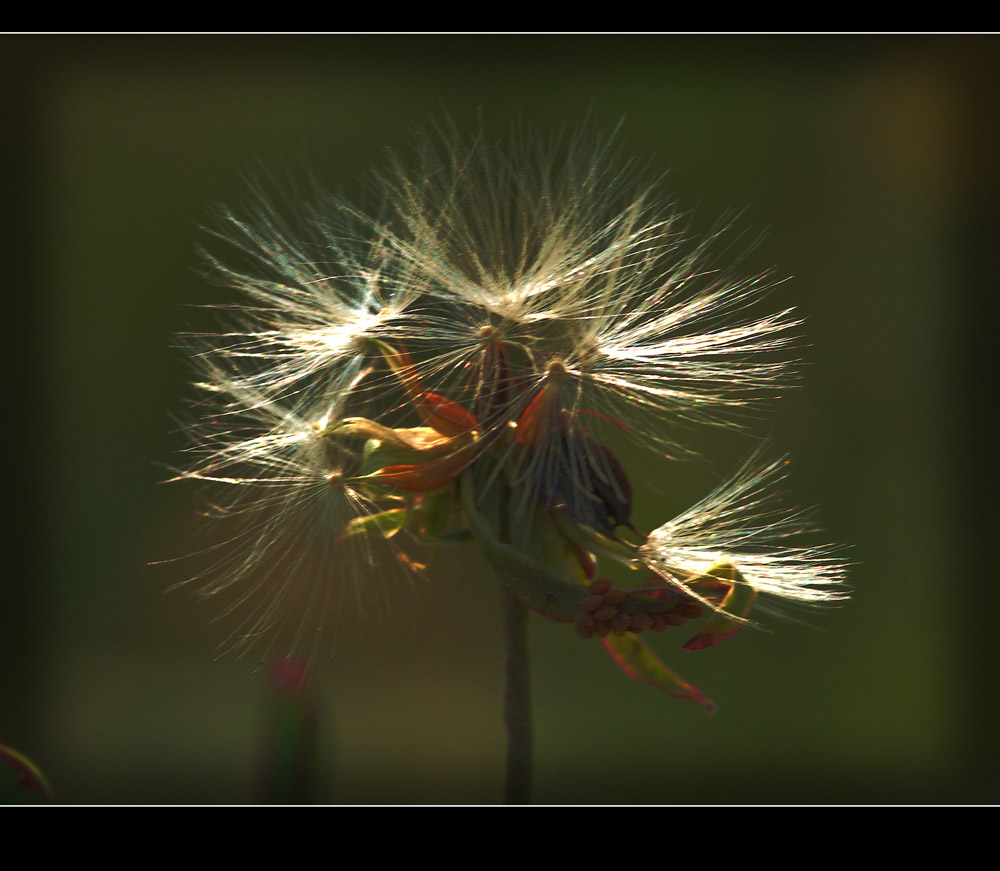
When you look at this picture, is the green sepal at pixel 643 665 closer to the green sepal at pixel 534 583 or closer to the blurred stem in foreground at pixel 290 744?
the green sepal at pixel 534 583

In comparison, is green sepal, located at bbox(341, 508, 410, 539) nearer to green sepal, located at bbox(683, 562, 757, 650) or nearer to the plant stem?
the plant stem

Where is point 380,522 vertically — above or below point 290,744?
above

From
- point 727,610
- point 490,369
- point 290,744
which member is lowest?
point 290,744

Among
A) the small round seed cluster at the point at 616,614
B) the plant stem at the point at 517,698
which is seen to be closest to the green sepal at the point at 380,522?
the plant stem at the point at 517,698

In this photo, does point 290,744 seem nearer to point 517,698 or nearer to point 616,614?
point 517,698

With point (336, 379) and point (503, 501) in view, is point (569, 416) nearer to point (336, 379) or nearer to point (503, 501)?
point (503, 501)

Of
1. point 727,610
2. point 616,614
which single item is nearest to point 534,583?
point 616,614
